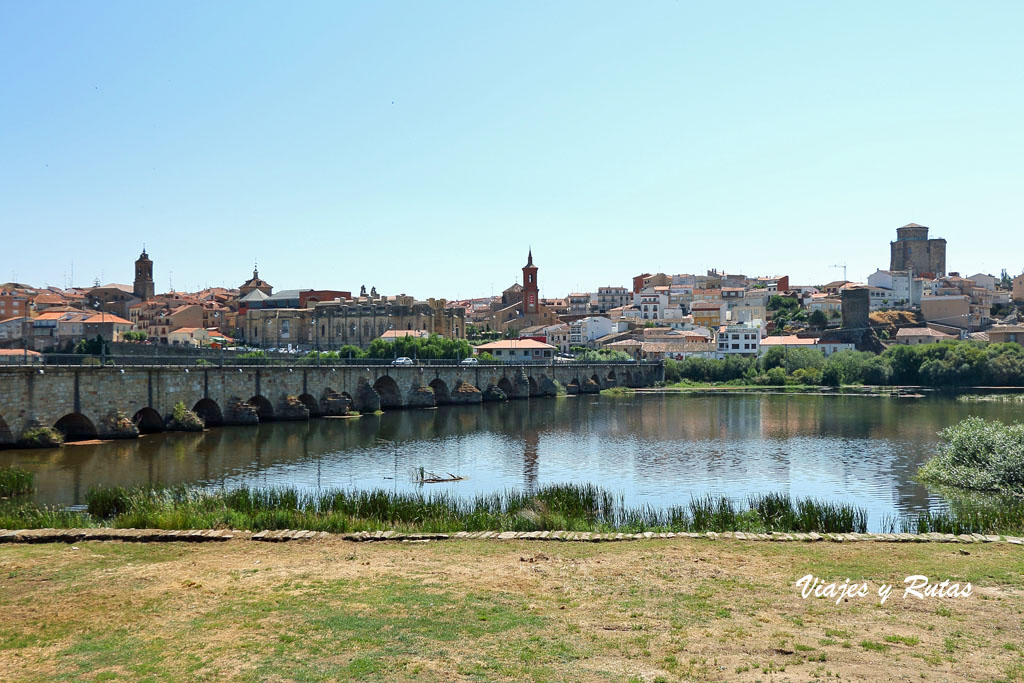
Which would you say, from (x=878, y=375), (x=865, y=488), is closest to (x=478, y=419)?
(x=865, y=488)

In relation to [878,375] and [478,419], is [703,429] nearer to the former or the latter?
[478,419]

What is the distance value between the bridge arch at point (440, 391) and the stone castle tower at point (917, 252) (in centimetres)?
13858

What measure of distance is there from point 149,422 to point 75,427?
496cm

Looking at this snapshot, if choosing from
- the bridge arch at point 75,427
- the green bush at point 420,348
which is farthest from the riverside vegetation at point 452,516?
the green bush at point 420,348

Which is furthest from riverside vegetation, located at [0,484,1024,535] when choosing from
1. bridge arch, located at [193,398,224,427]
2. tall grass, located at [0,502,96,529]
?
bridge arch, located at [193,398,224,427]

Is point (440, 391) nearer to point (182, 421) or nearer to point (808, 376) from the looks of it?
point (182, 421)

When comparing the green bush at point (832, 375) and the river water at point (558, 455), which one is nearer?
the river water at point (558, 455)

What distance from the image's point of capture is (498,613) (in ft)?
36.9

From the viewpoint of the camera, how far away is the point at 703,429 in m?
54.4

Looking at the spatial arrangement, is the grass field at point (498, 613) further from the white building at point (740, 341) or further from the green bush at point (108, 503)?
the white building at point (740, 341)

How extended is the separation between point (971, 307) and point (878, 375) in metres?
50.8

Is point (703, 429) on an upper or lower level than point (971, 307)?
lower

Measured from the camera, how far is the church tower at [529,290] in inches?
6649

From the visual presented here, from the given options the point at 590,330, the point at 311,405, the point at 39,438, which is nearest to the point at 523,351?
the point at 590,330
